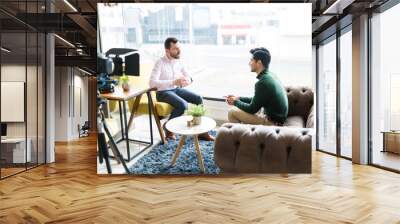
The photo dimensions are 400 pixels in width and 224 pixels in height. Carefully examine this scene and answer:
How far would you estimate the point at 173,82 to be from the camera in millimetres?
5684

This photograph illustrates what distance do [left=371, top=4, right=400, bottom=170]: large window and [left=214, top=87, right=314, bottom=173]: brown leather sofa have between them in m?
1.86

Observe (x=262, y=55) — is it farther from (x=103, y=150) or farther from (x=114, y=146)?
(x=103, y=150)

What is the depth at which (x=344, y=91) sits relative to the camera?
862 cm

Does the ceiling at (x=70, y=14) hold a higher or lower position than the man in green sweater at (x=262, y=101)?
higher

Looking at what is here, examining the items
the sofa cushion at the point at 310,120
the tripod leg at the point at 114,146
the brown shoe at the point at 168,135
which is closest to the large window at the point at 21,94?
the tripod leg at the point at 114,146

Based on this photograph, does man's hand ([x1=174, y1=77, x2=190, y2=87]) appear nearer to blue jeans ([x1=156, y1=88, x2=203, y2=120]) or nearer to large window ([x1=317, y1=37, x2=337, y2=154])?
blue jeans ([x1=156, y1=88, x2=203, y2=120])

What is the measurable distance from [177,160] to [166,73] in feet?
4.15

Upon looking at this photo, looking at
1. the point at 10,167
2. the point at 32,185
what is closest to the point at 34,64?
the point at 10,167

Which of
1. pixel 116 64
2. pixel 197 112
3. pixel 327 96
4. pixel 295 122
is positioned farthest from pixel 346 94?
pixel 116 64

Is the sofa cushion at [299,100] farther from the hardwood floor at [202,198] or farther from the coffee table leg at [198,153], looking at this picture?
the coffee table leg at [198,153]

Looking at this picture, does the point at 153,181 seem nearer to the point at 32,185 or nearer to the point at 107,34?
the point at 32,185

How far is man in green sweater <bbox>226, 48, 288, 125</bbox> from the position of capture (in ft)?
18.3

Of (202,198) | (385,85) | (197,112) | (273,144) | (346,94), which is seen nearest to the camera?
(202,198)

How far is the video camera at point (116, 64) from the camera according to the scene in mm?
5637
